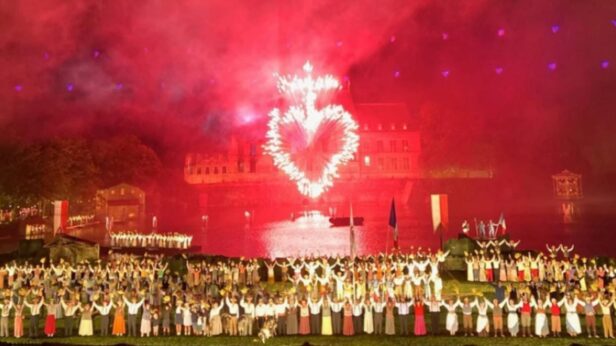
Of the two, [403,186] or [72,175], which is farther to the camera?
[403,186]

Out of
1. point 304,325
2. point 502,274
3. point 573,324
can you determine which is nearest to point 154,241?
point 304,325

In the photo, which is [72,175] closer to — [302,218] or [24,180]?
[24,180]

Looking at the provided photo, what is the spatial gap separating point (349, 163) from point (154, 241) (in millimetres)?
68728

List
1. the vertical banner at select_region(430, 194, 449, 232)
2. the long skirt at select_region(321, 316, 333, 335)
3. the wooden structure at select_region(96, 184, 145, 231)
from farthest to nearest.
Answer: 1. the wooden structure at select_region(96, 184, 145, 231)
2. the vertical banner at select_region(430, 194, 449, 232)
3. the long skirt at select_region(321, 316, 333, 335)

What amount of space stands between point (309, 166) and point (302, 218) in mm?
21430

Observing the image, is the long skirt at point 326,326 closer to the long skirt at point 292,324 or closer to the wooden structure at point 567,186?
the long skirt at point 292,324

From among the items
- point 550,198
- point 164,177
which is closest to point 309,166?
point 164,177

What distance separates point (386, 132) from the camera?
110875mm

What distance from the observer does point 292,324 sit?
58.1ft

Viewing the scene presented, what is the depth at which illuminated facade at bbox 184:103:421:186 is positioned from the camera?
10706 cm

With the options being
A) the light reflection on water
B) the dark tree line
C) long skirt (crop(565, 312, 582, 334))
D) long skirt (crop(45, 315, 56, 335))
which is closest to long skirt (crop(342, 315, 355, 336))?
long skirt (crop(565, 312, 582, 334))

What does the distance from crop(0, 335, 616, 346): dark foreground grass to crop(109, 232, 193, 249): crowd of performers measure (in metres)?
25.1

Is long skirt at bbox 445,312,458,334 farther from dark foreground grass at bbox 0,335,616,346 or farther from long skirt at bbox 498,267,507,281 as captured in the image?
long skirt at bbox 498,267,507,281

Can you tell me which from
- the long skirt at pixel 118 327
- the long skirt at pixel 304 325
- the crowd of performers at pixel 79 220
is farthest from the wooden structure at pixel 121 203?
the long skirt at pixel 304 325
